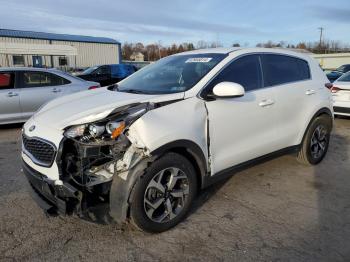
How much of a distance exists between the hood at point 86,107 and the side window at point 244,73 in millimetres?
692

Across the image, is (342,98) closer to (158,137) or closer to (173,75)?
(173,75)

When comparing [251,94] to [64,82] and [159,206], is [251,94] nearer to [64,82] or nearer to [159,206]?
[159,206]

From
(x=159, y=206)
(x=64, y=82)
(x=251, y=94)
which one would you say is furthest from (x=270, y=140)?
(x=64, y=82)

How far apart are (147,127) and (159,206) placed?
2.69 feet

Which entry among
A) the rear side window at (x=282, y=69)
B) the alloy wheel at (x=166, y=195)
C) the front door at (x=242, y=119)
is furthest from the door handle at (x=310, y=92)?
the alloy wheel at (x=166, y=195)

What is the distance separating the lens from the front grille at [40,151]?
9.59 feet

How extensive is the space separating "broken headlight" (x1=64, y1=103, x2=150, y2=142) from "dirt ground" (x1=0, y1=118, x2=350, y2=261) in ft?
3.27

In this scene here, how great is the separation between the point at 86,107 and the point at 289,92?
8.94ft

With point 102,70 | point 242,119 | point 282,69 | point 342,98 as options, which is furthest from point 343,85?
point 102,70

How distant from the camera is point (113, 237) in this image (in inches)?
122

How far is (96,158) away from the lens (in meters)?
2.93

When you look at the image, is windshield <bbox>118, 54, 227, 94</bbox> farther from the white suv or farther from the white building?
the white building

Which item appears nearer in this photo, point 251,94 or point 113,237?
point 113,237

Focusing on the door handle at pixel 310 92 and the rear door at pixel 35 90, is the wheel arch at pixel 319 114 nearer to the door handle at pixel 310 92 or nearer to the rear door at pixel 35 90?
the door handle at pixel 310 92
